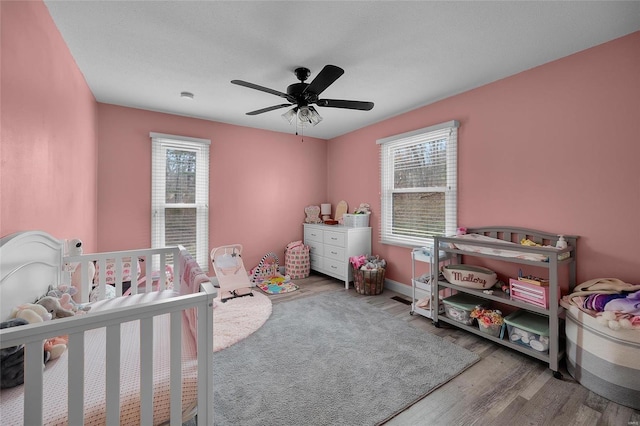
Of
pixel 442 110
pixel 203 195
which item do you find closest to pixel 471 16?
pixel 442 110

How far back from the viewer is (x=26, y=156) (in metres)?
1.43

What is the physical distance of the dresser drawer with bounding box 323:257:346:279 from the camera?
3.82 metres

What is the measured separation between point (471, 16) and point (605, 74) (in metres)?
1.21

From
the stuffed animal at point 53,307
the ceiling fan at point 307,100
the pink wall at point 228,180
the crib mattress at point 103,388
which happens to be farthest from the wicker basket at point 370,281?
the stuffed animal at point 53,307

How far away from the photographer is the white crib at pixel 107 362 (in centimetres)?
89

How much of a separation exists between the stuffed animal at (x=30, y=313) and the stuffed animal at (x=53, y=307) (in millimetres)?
81

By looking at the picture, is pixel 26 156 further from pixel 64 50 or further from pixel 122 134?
pixel 122 134

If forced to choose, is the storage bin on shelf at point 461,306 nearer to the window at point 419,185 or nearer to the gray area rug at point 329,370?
the gray area rug at point 329,370

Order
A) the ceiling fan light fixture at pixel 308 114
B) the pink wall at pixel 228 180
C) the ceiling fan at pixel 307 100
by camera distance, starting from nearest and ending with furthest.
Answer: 1. the ceiling fan at pixel 307 100
2. the ceiling fan light fixture at pixel 308 114
3. the pink wall at pixel 228 180

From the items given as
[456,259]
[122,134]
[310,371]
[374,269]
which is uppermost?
[122,134]

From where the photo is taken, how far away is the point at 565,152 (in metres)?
2.19

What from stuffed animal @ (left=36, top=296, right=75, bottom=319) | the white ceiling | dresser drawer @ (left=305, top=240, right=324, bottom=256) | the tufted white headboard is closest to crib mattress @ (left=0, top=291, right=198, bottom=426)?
stuffed animal @ (left=36, top=296, right=75, bottom=319)

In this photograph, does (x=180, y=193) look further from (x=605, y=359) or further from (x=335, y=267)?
(x=605, y=359)

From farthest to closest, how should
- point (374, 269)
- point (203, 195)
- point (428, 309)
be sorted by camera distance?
point (203, 195) < point (374, 269) < point (428, 309)
